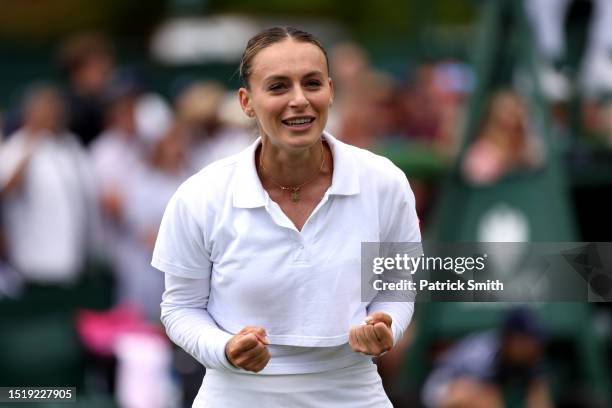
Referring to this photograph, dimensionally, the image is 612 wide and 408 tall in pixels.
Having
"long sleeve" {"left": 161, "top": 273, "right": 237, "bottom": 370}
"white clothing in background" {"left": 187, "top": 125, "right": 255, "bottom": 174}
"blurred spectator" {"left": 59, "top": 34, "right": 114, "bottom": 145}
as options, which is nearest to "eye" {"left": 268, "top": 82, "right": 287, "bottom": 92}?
"long sleeve" {"left": 161, "top": 273, "right": 237, "bottom": 370}

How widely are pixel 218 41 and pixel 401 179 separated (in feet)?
58.0

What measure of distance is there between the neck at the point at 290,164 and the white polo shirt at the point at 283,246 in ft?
0.19

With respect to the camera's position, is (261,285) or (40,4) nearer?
(261,285)

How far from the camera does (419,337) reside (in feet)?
27.9

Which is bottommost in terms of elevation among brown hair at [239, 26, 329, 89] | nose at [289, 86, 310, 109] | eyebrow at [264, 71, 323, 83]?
nose at [289, 86, 310, 109]

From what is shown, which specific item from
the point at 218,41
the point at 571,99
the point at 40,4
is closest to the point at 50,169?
the point at 571,99

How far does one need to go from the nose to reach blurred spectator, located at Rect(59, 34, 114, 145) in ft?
20.4

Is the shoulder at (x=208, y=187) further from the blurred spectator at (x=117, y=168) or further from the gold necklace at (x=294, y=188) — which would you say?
the blurred spectator at (x=117, y=168)

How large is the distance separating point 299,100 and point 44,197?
5.41m

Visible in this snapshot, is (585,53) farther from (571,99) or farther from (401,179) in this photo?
(401,179)

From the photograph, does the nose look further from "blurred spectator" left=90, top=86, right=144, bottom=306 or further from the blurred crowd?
"blurred spectator" left=90, top=86, right=144, bottom=306

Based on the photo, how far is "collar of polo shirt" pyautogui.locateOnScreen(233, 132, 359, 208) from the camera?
4.16 meters

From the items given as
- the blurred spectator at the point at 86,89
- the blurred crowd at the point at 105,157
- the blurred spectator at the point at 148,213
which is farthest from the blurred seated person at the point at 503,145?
the blurred spectator at the point at 86,89

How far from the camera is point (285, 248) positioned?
4102 mm
